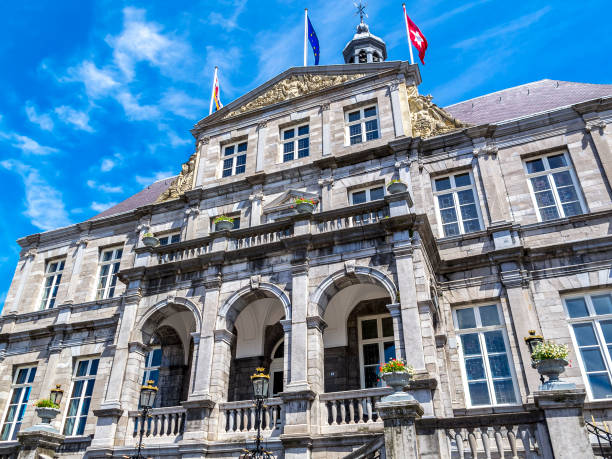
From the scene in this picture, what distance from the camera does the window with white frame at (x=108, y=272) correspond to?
20.0 m

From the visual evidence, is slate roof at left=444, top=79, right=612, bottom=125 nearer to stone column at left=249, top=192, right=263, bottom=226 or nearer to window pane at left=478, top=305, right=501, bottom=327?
window pane at left=478, top=305, right=501, bottom=327

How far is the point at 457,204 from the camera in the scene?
53.3 ft

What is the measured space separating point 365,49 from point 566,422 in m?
24.0

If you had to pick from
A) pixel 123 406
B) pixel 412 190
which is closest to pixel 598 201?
pixel 412 190

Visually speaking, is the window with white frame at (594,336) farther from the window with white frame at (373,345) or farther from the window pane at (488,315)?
the window with white frame at (373,345)

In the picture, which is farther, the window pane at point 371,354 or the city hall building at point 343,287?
the window pane at point 371,354

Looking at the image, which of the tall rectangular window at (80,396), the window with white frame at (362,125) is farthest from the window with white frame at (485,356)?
the tall rectangular window at (80,396)

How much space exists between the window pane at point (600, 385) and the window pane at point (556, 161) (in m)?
6.59

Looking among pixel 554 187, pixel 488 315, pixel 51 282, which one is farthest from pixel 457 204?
pixel 51 282

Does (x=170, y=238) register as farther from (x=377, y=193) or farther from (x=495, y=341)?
(x=495, y=341)

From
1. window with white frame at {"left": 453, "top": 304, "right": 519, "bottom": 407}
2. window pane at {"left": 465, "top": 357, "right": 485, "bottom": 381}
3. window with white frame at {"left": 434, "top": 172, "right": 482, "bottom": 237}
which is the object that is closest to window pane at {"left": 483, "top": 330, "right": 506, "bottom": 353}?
window with white frame at {"left": 453, "top": 304, "right": 519, "bottom": 407}

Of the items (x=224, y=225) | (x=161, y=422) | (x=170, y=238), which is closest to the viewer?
(x=161, y=422)

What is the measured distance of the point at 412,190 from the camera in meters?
16.4

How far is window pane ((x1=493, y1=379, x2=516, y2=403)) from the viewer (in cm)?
1288
